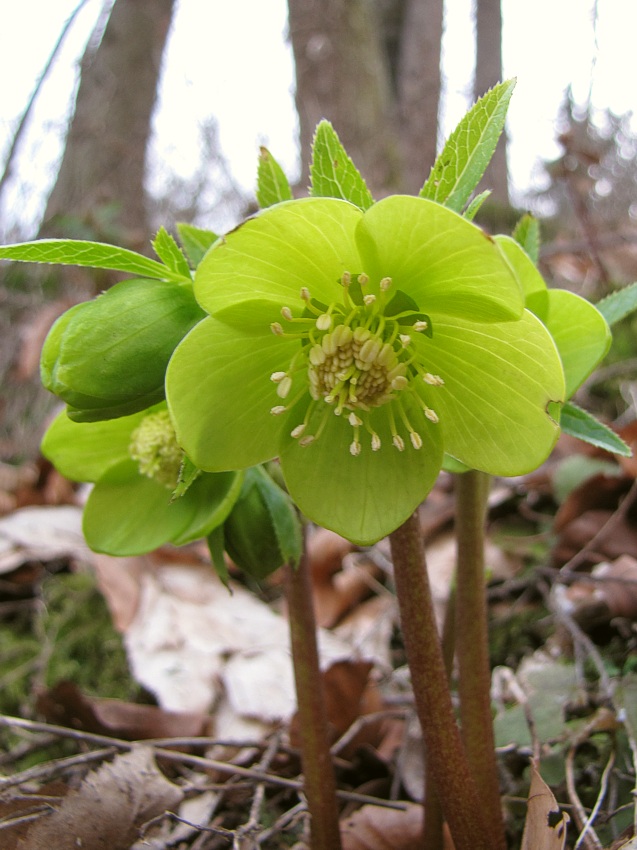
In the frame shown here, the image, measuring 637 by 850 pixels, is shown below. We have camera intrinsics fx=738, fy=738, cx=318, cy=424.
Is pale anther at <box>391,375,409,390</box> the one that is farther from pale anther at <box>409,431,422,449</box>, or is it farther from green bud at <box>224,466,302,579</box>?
green bud at <box>224,466,302,579</box>

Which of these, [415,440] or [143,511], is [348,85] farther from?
[415,440]

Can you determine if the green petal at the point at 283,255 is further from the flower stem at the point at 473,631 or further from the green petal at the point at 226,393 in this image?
the flower stem at the point at 473,631

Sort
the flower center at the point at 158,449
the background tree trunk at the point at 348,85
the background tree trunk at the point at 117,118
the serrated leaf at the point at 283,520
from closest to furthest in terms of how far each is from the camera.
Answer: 1. the serrated leaf at the point at 283,520
2. the flower center at the point at 158,449
3. the background tree trunk at the point at 348,85
4. the background tree trunk at the point at 117,118

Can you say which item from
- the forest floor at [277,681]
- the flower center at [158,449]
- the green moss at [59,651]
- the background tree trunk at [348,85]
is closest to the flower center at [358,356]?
the flower center at [158,449]

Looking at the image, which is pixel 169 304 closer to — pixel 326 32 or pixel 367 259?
pixel 367 259

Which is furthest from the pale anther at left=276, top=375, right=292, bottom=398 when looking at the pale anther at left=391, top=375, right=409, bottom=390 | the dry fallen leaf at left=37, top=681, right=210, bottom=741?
the dry fallen leaf at left=37, top=681, right=210, bottom=741

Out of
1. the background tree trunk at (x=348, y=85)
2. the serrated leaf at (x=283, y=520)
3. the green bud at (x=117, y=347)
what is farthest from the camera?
the background tree trunk at (x=348, y=85)
